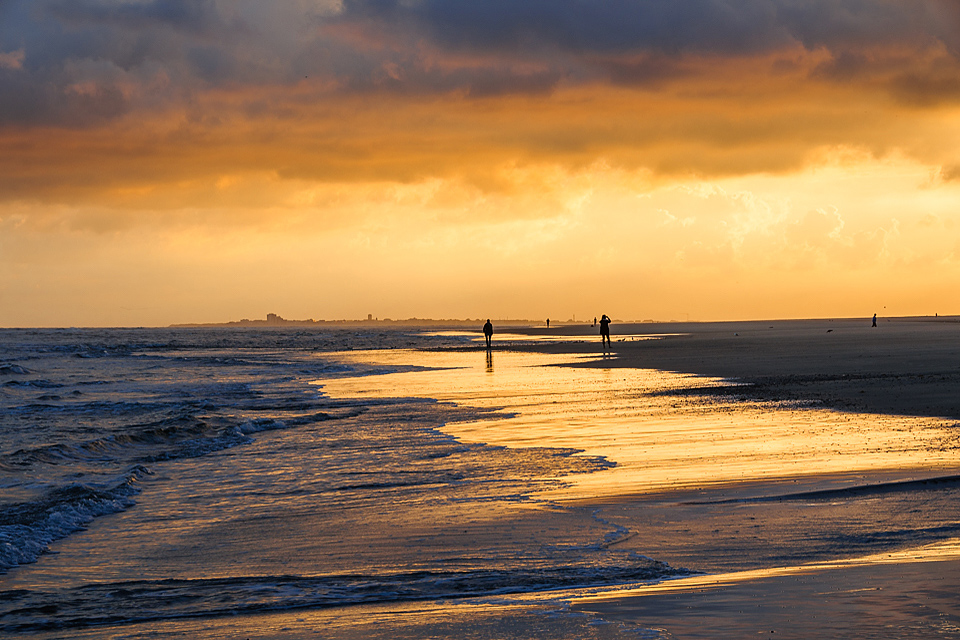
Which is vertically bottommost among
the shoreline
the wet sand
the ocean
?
the ocean

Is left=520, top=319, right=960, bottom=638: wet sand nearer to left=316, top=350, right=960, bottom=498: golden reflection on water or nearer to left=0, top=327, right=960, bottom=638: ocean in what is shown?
left=0, top=327, right=960, bottom=638: ocean

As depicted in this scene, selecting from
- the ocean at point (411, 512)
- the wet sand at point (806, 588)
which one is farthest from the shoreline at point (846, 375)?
the wet sand at point (806, 588)

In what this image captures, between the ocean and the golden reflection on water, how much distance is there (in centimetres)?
9

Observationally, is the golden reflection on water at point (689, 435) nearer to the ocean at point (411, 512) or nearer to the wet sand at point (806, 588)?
the ocean at point (411, 512)

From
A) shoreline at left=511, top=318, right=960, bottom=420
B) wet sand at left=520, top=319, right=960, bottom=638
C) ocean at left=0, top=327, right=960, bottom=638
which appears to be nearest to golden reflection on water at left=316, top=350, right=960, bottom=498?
ocean at left=0, top=327, right=960, bottom=638

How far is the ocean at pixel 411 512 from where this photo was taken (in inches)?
281

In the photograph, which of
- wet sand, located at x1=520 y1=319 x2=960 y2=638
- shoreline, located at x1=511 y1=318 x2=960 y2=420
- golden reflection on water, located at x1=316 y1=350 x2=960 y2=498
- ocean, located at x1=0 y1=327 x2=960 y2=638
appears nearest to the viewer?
wet sand, located at x1=520 y1=319 x2=960 y2=638

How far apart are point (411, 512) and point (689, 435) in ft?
24.0

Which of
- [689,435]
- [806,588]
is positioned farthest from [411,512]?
[689,435]

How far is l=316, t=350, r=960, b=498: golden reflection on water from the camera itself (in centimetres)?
1202

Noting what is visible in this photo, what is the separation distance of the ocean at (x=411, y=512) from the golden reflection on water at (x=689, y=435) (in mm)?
85

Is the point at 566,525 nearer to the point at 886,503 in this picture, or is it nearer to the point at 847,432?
the point at 886,503

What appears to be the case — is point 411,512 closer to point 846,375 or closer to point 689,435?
point 689,435

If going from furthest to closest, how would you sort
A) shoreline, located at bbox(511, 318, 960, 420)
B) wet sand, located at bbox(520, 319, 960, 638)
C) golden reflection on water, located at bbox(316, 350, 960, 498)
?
shoreline, located at bbox(511, 318, 960, 420), golden reflection on water, located at bbox(316, 350, 960, 498), wet sand, located at bbox(520, 319, 960, 638)
